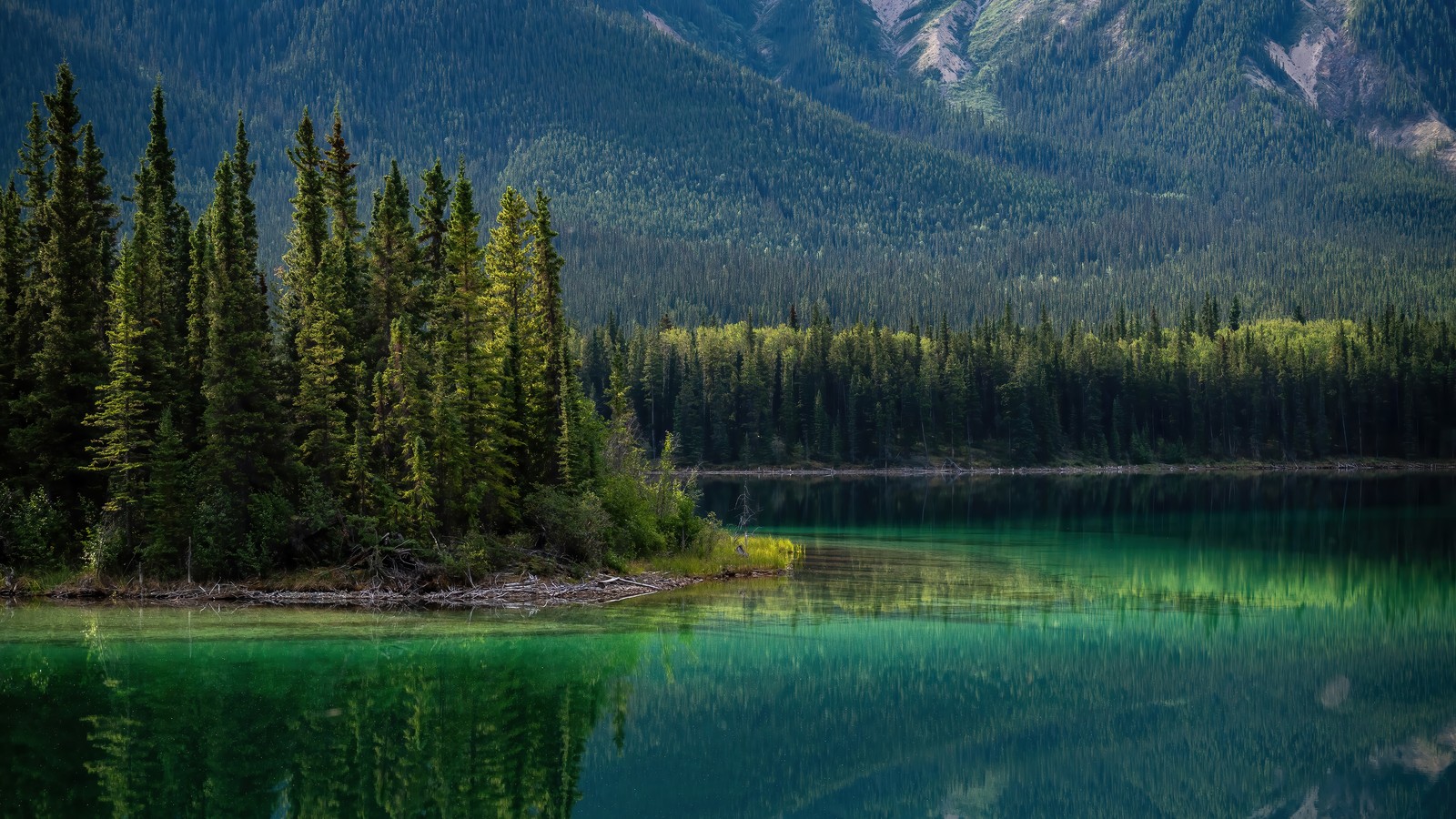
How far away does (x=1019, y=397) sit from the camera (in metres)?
181

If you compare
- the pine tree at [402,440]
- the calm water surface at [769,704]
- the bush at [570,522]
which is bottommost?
the calm water surface at [769,704]

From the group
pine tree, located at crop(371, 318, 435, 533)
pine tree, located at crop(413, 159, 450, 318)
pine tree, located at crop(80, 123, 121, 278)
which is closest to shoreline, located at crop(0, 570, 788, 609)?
pine tree, located at crop(371, 318, 435, 533)

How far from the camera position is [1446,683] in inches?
1566

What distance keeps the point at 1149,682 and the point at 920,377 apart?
14167 cm

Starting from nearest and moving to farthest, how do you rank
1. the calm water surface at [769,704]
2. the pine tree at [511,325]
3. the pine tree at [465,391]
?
the calm water surface at [769,704]
the pine tree at [465,391]
the pine tree at [511,325]

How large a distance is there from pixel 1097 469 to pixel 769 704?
15013 cm

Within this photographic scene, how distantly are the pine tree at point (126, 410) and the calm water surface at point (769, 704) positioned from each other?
4616 millimetres

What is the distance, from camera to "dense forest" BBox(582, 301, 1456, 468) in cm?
17738

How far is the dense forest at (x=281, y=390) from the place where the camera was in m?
51.1

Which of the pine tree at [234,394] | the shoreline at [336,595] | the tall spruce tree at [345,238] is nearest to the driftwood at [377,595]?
the shoreline at [336,595]

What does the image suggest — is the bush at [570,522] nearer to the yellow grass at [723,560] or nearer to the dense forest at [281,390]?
the dense forest at [281,390]

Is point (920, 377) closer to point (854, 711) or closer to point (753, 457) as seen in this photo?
point (753, 457)

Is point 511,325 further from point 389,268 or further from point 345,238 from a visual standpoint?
point 345,238

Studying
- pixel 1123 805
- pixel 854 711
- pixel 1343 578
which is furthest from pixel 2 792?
pixel 1343 578
